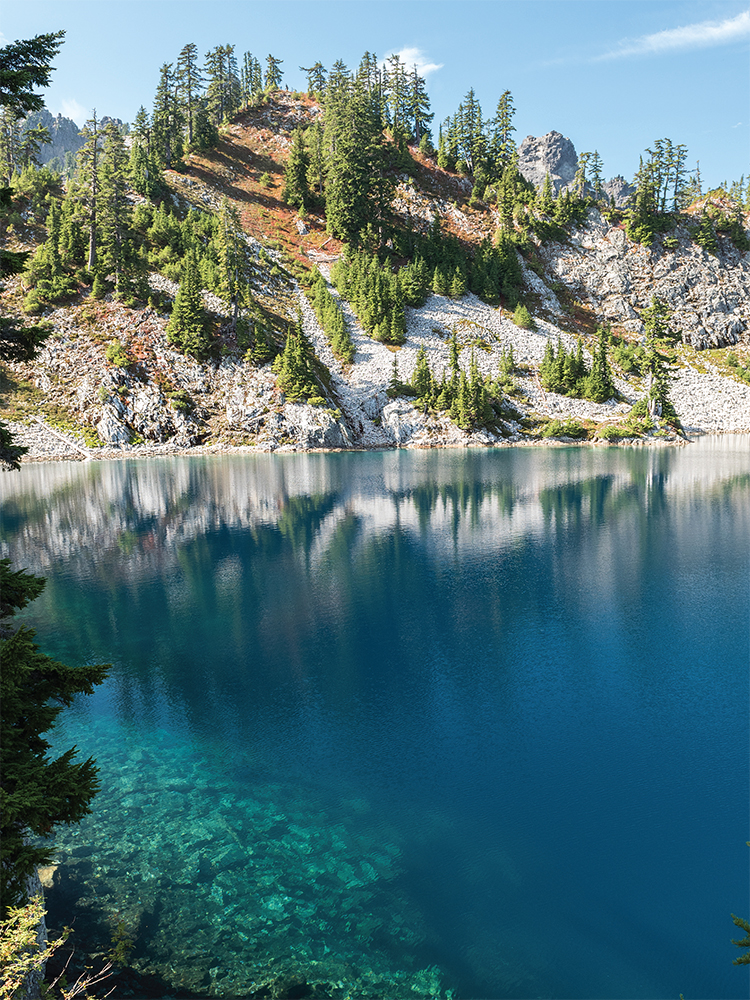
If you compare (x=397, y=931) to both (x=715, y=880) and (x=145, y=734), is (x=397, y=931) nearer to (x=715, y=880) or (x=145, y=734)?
(x=715, y=880)

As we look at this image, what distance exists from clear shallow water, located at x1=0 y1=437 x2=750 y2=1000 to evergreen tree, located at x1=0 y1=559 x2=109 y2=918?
5.74 metres

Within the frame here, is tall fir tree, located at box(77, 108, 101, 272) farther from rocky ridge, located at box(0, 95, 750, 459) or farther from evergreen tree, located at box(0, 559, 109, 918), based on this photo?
evergreen tree, located at box(0, 559, 109, 918)

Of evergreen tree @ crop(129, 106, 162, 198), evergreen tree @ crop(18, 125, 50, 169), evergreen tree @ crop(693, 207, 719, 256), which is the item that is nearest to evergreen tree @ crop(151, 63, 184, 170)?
evergreen tree @ crop(129, 106, 162, 198)

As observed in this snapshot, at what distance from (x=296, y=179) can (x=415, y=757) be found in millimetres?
147004

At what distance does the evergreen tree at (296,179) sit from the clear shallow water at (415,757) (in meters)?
119

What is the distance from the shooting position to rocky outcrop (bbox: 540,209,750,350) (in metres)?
143

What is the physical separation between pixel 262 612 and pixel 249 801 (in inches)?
600

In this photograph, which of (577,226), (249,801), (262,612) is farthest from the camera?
(577,226)

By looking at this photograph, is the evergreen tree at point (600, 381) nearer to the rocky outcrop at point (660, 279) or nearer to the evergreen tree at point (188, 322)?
the rocky outcrop at point (660, 279)

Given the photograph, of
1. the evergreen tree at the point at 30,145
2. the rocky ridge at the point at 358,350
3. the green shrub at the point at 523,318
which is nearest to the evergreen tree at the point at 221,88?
the rocky ridge at the point at 358,350

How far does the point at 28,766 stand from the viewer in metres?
9.65

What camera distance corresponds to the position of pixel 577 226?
152 metres

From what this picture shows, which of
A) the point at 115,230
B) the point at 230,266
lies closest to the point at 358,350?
the point at 230,266

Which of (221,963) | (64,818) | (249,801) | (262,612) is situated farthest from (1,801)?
(262,612)
